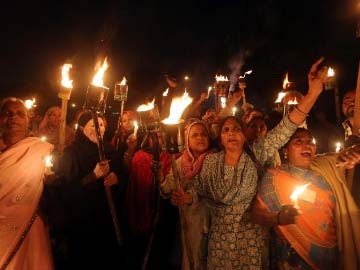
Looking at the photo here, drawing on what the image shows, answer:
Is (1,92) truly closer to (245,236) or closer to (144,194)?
(144,194)

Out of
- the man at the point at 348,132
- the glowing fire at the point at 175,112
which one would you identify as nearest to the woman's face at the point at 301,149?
the man at the point at 348,132

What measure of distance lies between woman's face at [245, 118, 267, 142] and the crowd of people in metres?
0.52

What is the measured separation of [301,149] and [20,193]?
295cm

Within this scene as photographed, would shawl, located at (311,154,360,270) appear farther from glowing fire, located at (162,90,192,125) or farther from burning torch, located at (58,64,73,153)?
burning torch, located at (58,64,73,153)

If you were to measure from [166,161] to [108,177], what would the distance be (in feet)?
4.65

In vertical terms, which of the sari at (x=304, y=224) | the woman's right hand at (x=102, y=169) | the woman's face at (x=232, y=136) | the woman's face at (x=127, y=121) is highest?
A: the woman's face at (x=127, y=121)

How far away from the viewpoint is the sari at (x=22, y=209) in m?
3.29

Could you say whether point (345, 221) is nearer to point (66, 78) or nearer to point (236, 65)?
point (66, 78)

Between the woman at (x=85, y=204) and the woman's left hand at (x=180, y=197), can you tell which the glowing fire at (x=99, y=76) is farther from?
the woman's left hand at (x=180, y=197)

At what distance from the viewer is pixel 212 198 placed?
3367mm

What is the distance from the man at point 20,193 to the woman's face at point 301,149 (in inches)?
105

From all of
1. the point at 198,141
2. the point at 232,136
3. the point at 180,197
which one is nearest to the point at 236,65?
the point at 198,141

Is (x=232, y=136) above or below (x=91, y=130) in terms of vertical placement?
below

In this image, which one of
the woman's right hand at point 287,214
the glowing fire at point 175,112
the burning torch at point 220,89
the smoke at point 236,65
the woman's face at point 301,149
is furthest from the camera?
the smoke at point 236,65
